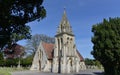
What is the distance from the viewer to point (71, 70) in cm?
5753

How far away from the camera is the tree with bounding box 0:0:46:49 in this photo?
Result: 10.7 m

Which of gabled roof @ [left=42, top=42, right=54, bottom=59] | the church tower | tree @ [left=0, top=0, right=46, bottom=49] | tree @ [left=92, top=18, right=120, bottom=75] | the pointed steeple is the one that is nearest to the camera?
tree @ [left=0, top=0, right=46, bottom=49]

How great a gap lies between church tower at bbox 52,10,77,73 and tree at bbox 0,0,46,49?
43.6m

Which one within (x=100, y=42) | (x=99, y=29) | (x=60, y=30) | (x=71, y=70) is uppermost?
(x=60, y=30)

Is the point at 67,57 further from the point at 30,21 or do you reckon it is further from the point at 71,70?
the point at 30,21

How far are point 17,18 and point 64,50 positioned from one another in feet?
149

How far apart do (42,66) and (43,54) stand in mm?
3523

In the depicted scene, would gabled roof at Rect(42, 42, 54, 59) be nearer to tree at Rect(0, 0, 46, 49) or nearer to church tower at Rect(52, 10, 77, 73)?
church tower at Rect(52, 10, 77, 73)

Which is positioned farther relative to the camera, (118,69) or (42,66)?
(42,66)

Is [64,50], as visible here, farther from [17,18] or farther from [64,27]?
[17,18]

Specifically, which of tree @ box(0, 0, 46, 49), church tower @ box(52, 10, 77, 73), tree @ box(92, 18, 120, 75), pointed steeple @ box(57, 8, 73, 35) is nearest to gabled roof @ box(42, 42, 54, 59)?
church tower @ box(52, 10, 77, 73)

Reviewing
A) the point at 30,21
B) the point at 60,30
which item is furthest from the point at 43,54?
the point at 30,21

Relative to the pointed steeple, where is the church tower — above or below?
below

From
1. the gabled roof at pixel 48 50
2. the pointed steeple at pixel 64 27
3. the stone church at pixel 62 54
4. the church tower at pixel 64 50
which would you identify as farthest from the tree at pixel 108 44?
the gabled roof at pixel 48 50
